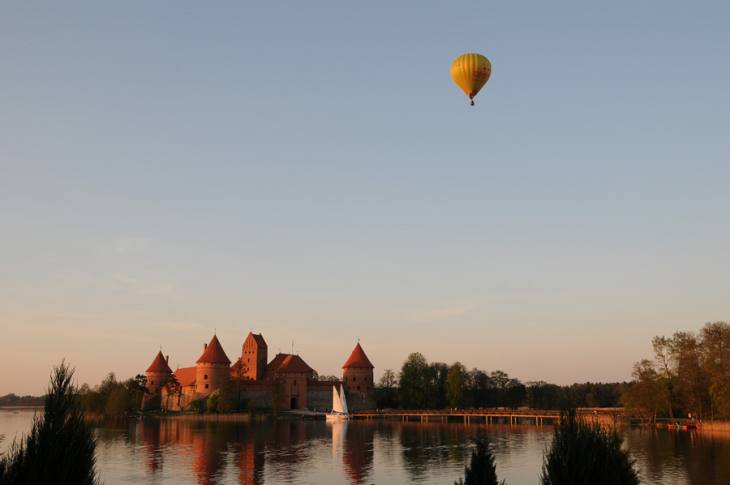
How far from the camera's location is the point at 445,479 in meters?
36.7

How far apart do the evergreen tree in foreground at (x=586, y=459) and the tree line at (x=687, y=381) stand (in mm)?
46689

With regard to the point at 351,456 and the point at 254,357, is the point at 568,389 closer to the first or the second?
the point at 351,456

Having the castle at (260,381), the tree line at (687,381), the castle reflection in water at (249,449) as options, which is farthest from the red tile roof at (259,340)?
the tree line at (687,381)


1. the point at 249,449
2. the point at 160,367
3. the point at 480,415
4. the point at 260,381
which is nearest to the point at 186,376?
the point at 160,367

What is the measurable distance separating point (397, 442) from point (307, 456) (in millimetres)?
13028

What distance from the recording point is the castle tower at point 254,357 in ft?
377

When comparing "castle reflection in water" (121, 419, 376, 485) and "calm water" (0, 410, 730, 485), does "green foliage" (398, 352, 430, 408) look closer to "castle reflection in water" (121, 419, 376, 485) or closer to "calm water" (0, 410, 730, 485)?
"castle reflection in water" (121, 419, 376, 485)

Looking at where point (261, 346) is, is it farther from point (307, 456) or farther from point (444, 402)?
point (307, 456)

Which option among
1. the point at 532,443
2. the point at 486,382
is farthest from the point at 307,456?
the point at 486,382

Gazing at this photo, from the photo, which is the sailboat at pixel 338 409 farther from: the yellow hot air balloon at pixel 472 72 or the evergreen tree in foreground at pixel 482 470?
the evergreen tree in foreground at pixel 482 470

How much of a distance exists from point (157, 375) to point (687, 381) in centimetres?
8554

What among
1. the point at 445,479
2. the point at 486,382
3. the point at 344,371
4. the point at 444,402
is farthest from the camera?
the point at 486,382

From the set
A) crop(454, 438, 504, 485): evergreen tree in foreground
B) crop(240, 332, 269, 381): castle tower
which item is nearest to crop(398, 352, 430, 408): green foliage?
crop(240, 332, 269, 381): castle tower

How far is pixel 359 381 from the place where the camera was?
11125 centimetres
